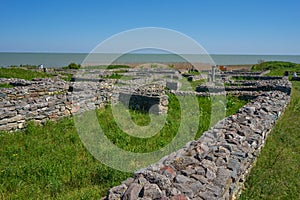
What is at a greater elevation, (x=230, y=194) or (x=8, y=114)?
(x=8, y=114)

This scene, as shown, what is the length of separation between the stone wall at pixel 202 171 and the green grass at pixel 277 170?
0.74 ft

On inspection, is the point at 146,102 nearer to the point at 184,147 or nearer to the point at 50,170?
the point at 184,147

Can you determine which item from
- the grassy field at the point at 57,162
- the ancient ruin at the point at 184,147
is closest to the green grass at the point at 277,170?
the ancient ruin at the point at 184,147

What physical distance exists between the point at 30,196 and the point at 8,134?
334 centimetres

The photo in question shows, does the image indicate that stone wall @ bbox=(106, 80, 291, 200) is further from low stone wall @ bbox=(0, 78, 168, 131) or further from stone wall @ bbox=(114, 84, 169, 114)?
low stone wall @ bbox=(0, 78, 168, 131)

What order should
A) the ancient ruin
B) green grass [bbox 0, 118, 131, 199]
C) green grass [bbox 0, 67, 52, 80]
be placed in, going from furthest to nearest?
green grass [bbox 0, 67, 52, 80] < green grass [bbox 0, 118, 131, 199] < the ancient ruin

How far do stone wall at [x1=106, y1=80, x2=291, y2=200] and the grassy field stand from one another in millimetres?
1188

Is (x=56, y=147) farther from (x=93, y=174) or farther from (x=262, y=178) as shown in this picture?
(x=262, y=178)

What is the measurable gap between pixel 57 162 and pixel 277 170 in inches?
184

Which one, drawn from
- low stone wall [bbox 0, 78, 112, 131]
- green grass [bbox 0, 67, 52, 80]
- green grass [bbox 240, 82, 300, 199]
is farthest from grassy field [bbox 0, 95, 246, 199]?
A: green grass [bbox 0, 67, 52, 80]

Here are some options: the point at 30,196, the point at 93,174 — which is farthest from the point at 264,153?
the point at 30,196

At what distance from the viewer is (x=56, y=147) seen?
575 cm

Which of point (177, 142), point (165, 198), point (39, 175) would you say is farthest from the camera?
point (177, 142)

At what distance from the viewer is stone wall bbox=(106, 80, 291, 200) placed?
2.91 meters
